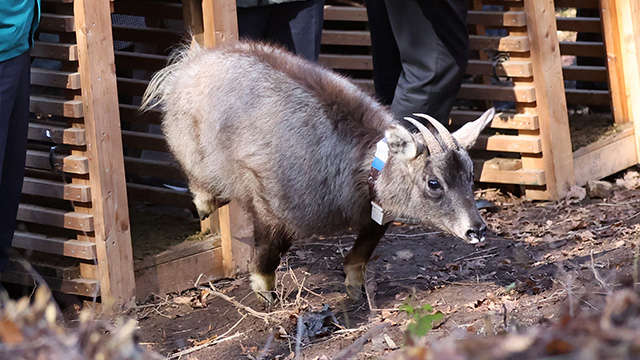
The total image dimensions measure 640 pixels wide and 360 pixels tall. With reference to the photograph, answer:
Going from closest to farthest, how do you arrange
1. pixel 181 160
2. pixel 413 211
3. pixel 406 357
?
pixel 406 357, pixel 413 211, pixel 181 160

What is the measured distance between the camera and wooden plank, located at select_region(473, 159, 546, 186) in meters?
6.81

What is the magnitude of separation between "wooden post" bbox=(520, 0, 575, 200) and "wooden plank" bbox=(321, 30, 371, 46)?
1.51 m

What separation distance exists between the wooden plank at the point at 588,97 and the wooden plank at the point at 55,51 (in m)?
4.84

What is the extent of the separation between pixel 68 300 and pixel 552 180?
3.80 metres

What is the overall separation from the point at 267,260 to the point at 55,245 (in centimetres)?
142

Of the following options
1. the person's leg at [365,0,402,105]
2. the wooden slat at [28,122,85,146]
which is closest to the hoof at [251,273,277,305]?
the wooden slat at [28,122,85,146]

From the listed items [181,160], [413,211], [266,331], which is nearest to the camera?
[413,211]

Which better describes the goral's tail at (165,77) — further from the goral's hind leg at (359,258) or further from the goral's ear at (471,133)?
the goral's ear at (471,133)

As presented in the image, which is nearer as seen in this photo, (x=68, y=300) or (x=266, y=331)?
(x=266, y=331)

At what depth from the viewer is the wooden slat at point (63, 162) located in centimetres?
520

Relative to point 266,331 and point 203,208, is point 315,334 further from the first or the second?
point 203,208

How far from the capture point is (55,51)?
17.1 ft

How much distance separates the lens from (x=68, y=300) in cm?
570

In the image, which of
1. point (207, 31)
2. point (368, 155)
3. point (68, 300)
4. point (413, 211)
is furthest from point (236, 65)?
point (68, 300)
